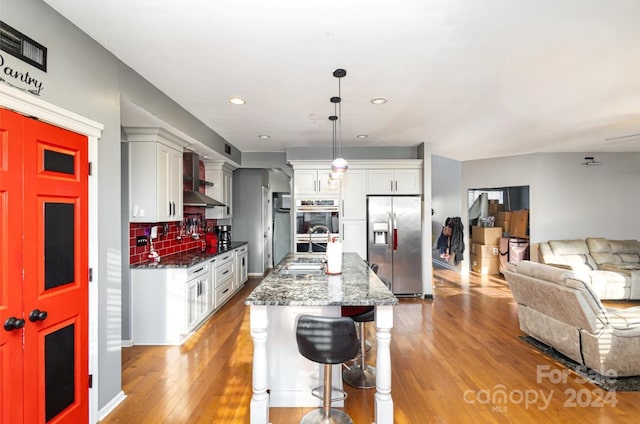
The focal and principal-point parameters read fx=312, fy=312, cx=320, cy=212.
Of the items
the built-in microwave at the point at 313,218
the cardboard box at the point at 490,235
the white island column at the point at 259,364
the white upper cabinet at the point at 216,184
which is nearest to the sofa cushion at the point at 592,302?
the white island column at the point at 259,364

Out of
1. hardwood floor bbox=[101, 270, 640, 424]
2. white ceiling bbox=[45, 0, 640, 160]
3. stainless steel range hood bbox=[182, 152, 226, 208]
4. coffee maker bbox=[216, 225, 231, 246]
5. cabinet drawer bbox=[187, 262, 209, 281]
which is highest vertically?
white ceiling bbox=[45, 0, 640, 160]

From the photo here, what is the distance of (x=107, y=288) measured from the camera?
7.47 feet

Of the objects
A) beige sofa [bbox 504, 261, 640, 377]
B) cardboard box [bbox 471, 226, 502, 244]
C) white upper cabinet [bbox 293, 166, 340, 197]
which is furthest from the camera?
cardboard box [bbox 471, 226, 502, 244]

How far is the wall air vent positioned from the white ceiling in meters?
0.31

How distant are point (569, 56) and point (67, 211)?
373 centimetres

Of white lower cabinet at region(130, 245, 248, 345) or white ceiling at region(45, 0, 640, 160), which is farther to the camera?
white lower cabinet at region(130, 245, 248, 345)

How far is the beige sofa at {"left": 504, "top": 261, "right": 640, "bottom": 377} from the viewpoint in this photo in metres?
2.59

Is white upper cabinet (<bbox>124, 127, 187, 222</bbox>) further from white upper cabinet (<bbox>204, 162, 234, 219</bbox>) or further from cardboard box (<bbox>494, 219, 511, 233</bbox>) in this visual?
cardboard box (<bbox>494, 219, 511, 233</bbox>)

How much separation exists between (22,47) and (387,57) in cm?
227

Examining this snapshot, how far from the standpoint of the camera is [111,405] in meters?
2.33

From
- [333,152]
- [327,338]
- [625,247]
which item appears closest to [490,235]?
[625,247]

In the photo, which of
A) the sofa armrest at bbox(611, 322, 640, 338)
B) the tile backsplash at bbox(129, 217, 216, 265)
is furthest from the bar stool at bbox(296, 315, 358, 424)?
the tile backsplash at bbox(129, 217, 216, 265)

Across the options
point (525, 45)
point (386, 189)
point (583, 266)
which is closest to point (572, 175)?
point (583, 266)

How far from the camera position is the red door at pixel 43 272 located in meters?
1.59
